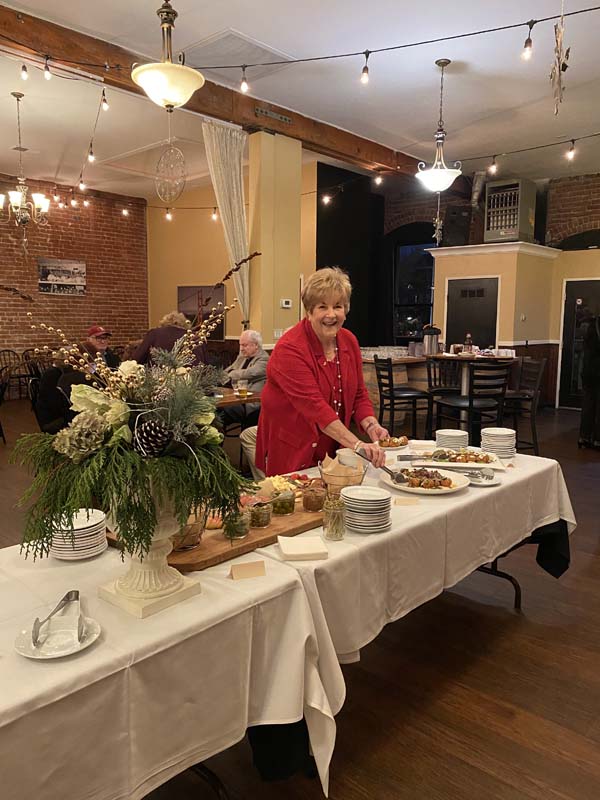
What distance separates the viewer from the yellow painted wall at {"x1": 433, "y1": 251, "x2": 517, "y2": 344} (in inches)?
357

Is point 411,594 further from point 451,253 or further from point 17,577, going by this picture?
point 451,253

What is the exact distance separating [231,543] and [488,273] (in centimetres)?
858

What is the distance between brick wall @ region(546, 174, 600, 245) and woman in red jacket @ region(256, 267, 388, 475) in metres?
8.37

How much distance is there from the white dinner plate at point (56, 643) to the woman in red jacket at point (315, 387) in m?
1.30

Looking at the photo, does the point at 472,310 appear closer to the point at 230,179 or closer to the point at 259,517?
the point at 230,179

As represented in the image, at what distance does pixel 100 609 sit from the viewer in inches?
52.7

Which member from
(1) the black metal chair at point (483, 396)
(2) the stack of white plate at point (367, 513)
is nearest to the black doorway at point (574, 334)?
(1) the black metal chair at point (483, 396)

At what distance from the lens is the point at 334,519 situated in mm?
1760

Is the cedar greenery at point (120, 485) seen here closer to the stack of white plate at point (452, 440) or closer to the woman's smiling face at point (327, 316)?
the woman's smiling face at point (327, 316)

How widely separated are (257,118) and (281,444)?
16.3ft

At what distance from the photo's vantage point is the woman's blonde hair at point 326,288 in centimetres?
241

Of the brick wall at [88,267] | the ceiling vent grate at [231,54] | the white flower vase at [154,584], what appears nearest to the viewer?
the white flower vase at [154,584]

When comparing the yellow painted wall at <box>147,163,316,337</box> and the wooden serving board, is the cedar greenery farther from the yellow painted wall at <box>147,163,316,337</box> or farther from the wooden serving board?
the yellow painted wall at <box>147,163,316,337</box>

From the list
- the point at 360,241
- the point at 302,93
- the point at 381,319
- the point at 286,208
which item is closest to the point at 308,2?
the point at 302,93
